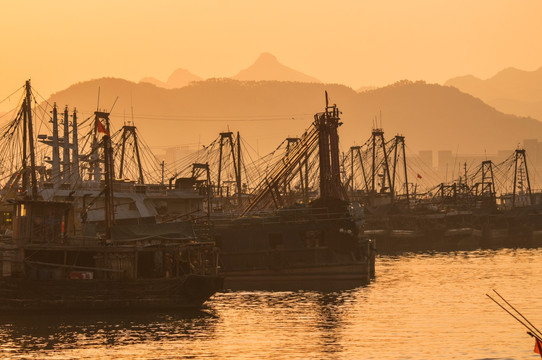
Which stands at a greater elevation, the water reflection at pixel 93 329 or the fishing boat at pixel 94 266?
the fishing boat at pixel 94 266

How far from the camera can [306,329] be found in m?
49.8

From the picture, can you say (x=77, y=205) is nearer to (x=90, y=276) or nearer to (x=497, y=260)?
(x=90, y=276)

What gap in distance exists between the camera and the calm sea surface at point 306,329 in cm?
4338

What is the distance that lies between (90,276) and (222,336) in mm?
10972

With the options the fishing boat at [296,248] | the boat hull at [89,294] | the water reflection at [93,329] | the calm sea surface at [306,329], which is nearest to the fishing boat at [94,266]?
the boat hull at [89,294]

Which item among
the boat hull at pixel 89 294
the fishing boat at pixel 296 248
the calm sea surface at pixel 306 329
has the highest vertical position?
the fishing boat at pixel 296 248

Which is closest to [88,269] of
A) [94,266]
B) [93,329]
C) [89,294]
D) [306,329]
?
[94,266]

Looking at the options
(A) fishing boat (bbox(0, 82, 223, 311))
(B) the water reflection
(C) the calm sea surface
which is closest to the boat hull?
(A) fishing boat (bbox(0, 82, 223, 311))

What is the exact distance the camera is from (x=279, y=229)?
72812 mm

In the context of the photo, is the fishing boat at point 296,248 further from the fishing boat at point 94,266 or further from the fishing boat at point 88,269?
the fishing boat at point 88,269

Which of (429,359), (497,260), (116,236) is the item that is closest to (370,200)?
(497,260)

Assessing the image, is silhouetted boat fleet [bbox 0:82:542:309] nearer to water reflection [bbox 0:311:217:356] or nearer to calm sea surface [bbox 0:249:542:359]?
water reflection [bbox 0:311:217:356]

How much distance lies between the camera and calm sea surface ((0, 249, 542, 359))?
43.4 meters

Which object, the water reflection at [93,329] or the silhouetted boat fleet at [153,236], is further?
the silhouetted boat fleet at [153,236]
